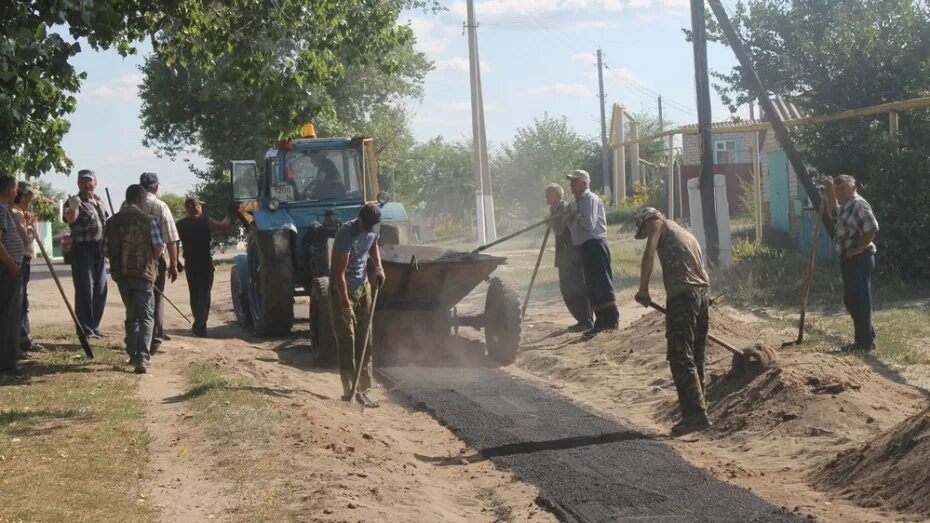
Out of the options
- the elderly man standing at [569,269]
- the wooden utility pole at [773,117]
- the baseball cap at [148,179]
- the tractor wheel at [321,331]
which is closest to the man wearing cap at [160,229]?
the baseball cap at [148,179]

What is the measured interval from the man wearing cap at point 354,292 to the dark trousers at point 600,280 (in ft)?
12.8

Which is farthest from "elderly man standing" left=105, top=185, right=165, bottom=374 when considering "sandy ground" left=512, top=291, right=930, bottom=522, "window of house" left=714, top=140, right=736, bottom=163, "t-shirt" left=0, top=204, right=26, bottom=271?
"window of house" left=714, top=140, right=736, bottom=163

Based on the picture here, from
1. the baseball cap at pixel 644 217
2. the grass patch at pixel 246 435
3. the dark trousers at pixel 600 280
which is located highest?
the baseball cap at pixel 644 217

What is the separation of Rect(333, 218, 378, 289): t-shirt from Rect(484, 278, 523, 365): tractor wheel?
8.75 feet

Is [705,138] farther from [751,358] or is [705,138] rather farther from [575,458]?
[575,458]

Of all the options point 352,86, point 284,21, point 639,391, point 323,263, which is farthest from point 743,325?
point 352,86

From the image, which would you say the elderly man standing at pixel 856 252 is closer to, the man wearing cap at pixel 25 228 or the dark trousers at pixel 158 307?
the dark trousers at pixel 158 307

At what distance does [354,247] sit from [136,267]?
2.48m

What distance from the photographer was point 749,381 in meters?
10.1

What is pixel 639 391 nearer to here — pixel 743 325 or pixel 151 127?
pixel 743 325

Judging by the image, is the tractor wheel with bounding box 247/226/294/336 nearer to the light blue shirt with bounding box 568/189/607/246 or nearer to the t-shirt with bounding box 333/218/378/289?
the light blue shirt with bounding box 568/189/607/246

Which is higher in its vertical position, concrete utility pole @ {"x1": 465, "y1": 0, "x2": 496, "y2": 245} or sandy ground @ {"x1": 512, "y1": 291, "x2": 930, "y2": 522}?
concrete utility pole @ {"x1": 465, "y1": 0, "x2": 496, "y2": 245}

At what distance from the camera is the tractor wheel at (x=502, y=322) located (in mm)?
13398

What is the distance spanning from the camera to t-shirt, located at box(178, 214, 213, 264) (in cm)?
1549
